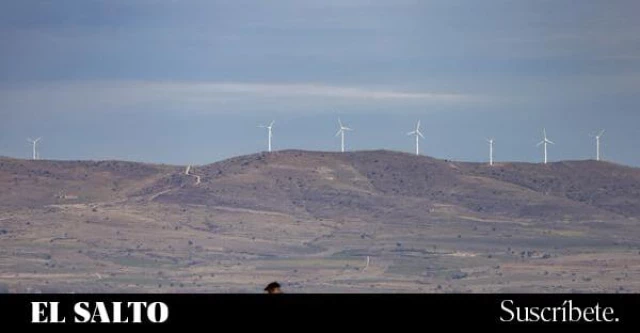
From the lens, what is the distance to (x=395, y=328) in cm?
3781

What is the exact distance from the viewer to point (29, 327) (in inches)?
1465

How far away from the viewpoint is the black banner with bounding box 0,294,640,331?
37.3 meters

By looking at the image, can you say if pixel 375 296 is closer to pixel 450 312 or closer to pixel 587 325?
pixel 450 312

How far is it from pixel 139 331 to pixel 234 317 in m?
2.26

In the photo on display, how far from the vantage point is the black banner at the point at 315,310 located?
37281 millimetres

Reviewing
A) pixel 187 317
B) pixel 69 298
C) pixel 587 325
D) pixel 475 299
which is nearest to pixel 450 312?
pixel 475 299

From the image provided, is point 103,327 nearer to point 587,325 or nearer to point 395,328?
point 395,328

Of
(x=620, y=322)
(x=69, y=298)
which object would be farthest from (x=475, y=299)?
(x=69, y=298)

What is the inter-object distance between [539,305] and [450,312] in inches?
83.1

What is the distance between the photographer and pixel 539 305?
125 ft

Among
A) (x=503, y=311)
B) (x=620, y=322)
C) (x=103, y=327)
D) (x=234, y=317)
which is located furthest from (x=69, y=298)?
(x=620, y=322)

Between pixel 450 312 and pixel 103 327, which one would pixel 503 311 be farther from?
pixel 103 327

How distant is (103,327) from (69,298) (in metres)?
1.06

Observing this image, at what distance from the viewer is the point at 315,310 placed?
3797 cm
